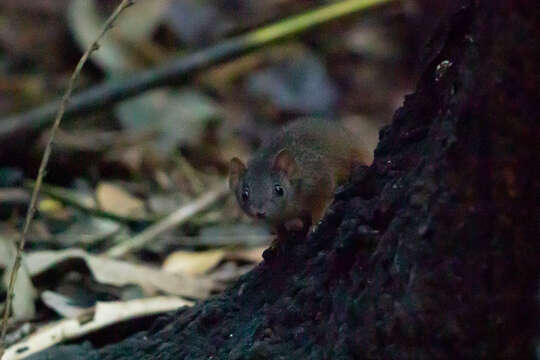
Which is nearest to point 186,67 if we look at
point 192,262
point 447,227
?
point 192,262

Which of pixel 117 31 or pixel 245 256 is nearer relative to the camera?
pixel 245 256

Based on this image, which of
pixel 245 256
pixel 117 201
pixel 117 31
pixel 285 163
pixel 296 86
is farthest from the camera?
pixel 296 86

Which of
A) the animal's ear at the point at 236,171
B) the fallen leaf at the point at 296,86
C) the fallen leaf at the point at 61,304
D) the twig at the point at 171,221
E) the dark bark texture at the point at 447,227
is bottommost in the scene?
the dark bark texture at the point at 447,227

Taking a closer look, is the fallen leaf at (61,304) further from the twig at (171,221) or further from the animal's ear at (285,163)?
the animal's ear at (285,163)

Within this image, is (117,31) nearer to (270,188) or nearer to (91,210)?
(91,210)

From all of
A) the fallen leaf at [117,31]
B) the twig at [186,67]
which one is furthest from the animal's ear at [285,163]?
the fallen leaf at [117,31]

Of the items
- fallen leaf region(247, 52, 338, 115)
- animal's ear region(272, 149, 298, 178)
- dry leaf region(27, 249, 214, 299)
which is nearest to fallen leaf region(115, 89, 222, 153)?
fallen leaf region(247, 52, 338, 115)

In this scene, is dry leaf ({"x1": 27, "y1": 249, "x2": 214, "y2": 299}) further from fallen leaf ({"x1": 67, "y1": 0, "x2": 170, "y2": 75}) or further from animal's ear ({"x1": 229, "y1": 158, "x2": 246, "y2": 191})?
fallen leaf ({"x1": 67, "y1": 0, "x2": 170, "y2": 75})
